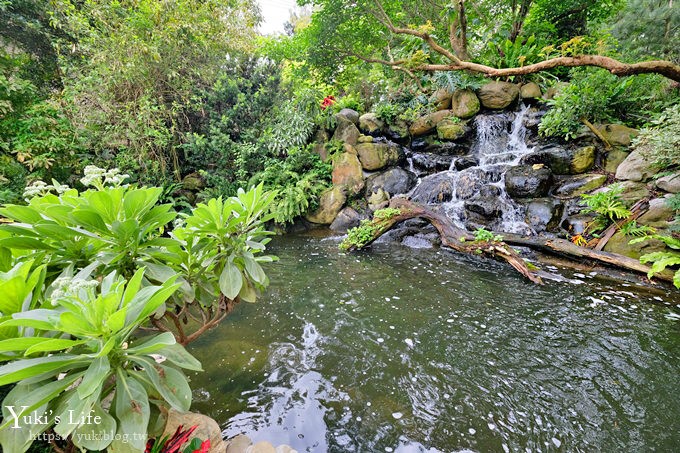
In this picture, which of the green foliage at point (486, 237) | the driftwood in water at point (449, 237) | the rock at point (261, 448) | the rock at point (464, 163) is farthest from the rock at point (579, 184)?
the rock at point (261, 448)

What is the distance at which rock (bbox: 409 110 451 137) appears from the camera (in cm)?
891

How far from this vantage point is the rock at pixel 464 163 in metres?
7.91

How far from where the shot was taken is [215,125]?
28.9 feet

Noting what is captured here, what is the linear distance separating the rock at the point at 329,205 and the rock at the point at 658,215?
6.19 metres

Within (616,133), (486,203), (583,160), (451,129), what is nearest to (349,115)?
(451,129)

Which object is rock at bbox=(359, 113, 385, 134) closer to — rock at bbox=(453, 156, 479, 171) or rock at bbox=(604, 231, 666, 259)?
rock at bbox=(453, 156, 479, 171)

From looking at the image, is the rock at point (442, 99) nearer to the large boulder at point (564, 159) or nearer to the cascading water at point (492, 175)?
the cascading water at point (492, 175)

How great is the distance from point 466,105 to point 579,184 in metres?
4.16

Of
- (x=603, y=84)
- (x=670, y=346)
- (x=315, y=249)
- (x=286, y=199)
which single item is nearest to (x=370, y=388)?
(x=670, y=346)

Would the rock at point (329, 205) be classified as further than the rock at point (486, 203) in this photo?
Yes

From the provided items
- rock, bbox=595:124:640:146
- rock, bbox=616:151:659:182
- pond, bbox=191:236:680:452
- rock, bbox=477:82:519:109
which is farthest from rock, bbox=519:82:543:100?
pond, bbox=191:236:680:452

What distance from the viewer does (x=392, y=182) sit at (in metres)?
8.16

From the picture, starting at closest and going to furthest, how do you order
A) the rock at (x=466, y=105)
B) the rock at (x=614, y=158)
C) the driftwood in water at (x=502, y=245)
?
1. the driftwood in water at (x=502, y=245)
2. the rock at (x=614, y=158)
3. the rock at (x=466, y=105)

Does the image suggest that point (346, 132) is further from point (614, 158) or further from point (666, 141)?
point (666, 141)
